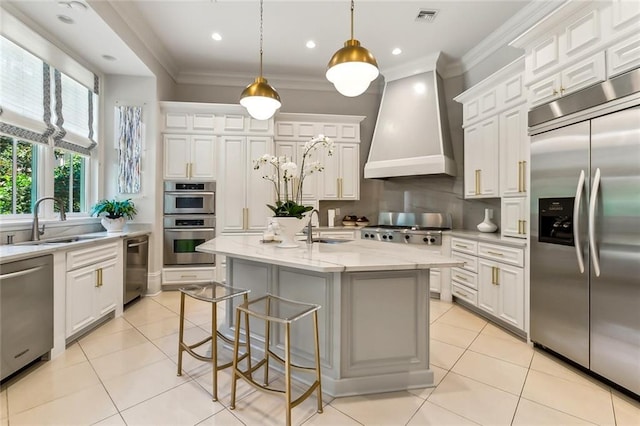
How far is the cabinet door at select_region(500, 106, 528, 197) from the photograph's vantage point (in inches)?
119

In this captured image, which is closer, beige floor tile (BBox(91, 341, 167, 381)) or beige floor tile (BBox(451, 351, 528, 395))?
beige floor tile (BBox(451, 351, 528, 395))

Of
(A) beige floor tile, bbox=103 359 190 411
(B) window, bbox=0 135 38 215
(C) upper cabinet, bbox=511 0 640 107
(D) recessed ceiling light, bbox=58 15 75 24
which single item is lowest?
(A) beige floor tile, bbox=103 359 190 411

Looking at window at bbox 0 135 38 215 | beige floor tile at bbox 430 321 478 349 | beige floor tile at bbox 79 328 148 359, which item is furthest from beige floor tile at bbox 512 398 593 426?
window at bbox 0 135 38 215

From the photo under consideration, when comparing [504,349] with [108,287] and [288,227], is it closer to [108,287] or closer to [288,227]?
[288,227]

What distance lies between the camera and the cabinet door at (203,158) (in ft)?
Result: 14.2

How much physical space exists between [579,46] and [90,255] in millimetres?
4358

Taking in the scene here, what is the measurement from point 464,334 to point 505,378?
0.79 metres

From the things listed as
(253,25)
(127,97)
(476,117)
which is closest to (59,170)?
(127,97)

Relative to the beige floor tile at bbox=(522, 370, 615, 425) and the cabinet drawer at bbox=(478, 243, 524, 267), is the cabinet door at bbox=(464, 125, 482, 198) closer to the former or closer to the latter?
the cabinet drawer at bbox=(478, 243, 524, 267)

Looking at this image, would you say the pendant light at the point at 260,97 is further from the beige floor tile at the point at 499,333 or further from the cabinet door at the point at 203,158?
the beige floor tile at the point at 499,333

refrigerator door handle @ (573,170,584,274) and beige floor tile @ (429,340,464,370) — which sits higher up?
refrigerator door handle @ (573,170,584,274)

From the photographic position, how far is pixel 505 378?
84.9 inches

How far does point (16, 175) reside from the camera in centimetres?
287

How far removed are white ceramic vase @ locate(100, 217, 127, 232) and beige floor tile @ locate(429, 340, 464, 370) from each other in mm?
3620
